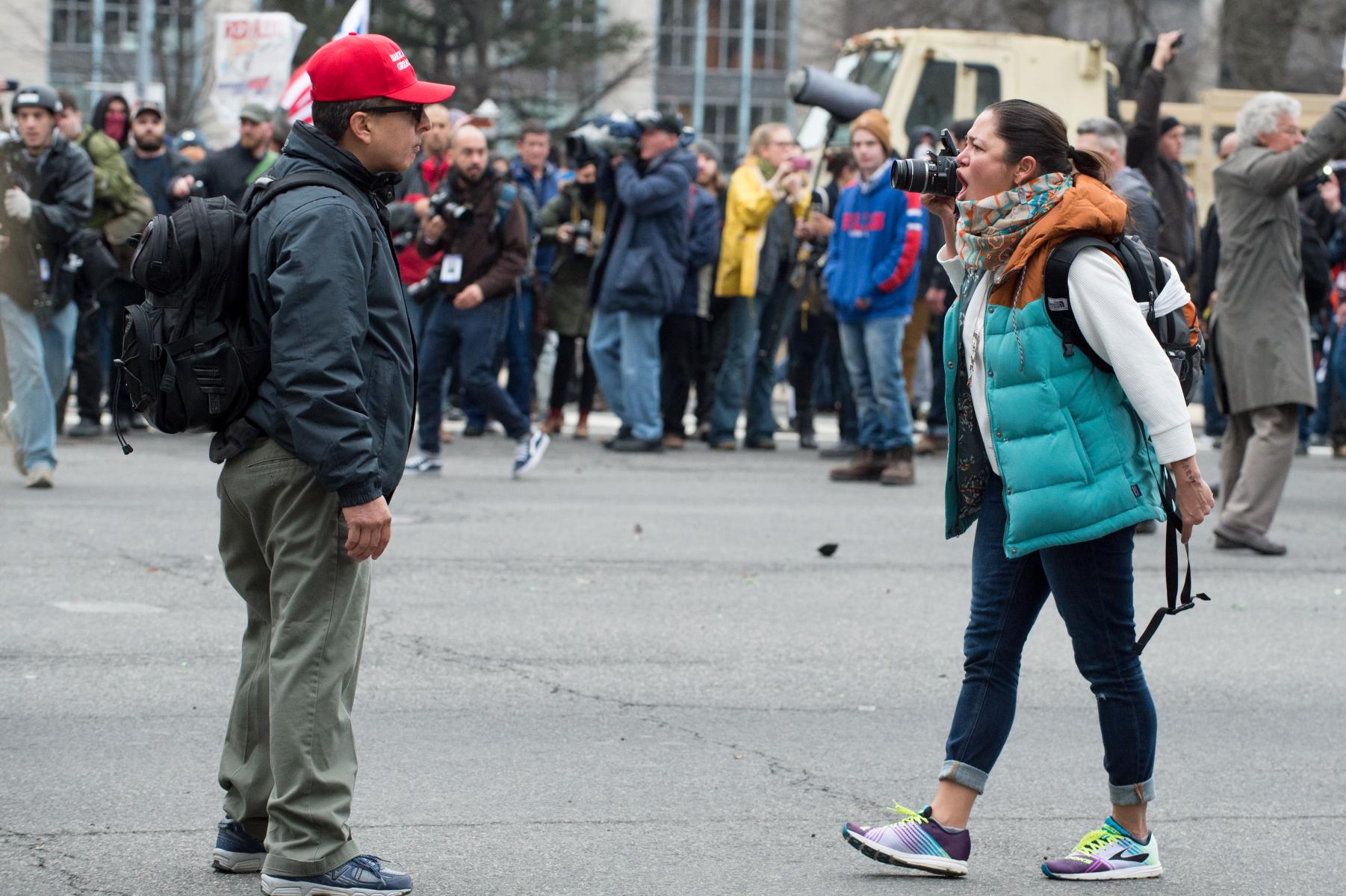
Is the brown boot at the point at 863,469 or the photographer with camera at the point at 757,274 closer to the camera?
the brown boot at the point at 863,469

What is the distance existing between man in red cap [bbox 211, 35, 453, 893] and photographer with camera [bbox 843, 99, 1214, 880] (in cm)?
121

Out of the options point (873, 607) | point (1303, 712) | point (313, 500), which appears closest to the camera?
point (313, 500)

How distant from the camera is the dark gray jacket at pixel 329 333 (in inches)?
150

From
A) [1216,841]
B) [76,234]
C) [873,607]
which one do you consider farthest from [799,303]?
[1216,841]

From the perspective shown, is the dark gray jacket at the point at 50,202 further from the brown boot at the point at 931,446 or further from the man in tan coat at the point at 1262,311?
the brown boot at the point at 931,446

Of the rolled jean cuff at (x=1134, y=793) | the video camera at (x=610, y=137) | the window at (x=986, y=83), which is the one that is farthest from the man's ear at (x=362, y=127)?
the window at (x=986, y=83)

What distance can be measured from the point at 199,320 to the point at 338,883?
1.21 metres

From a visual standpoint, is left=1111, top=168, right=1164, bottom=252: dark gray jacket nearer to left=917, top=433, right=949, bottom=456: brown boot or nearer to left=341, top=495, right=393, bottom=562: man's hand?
left=917, top=433, right=949, bottom=456: brown boot

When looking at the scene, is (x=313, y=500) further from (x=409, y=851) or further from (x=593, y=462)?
Result: (x=593, y=462)

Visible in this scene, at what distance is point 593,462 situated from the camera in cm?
1276

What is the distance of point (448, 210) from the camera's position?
11492 mm

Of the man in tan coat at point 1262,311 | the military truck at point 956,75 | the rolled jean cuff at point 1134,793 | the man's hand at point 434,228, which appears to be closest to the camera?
the rolled jean cuff at point 1134,793

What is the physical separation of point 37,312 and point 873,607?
5.02 m

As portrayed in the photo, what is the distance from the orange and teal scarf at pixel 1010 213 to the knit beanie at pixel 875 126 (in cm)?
708
